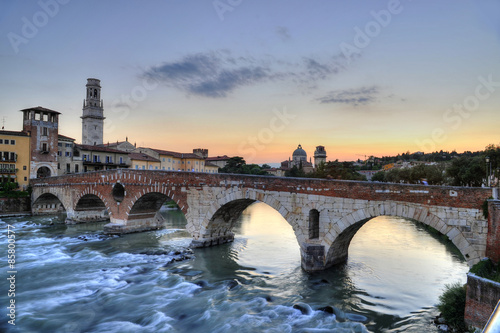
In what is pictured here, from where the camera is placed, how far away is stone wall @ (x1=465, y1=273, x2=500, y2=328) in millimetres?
8109

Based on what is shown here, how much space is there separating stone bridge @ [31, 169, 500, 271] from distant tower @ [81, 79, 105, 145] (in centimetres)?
3088

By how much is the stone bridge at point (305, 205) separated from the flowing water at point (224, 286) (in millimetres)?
1488

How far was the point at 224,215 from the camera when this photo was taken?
20.5m

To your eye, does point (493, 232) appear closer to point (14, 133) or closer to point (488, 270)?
point (488, 270)

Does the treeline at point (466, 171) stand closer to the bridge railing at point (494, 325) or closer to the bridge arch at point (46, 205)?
the bridge railing at point (494, 325)

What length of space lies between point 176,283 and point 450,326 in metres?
9.98

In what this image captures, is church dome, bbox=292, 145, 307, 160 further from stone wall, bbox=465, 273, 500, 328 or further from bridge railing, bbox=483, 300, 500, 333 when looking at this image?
bridge railing, bbox=483, 300, 500, 333

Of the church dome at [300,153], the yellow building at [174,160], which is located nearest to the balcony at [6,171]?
the yellow building at [174,160]

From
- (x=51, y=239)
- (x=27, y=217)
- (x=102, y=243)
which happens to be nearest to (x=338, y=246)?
(x=102, y=243)

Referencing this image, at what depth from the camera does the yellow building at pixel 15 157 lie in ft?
117

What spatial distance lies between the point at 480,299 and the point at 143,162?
1821 inches

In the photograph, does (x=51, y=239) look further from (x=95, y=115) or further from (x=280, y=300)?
(x=95, y=115)

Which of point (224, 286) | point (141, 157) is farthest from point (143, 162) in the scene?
point (224, 286)

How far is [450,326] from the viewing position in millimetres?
9742
